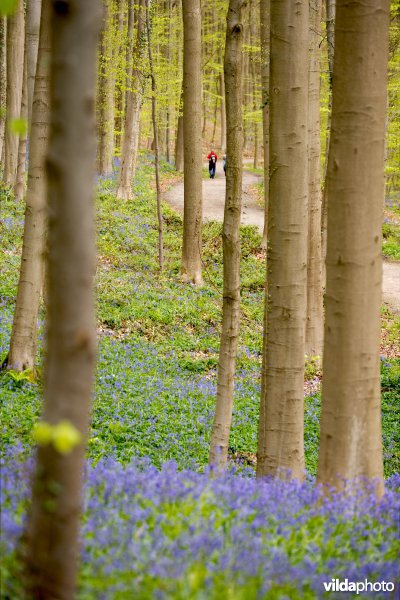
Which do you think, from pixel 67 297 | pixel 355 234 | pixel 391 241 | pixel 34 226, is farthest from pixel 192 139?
pixel 67 297

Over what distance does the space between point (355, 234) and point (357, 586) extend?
86.8 inches

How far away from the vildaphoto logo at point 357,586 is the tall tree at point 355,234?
3.82ft

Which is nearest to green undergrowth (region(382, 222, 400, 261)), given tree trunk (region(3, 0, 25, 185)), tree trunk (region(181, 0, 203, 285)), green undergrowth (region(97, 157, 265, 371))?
green undergrowth (region(97, 157, 265, 371))

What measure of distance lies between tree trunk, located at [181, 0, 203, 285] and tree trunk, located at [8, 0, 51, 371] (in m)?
8.12

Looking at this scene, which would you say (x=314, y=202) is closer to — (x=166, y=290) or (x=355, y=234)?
(x=166, y=290)

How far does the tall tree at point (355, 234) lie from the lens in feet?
14.3

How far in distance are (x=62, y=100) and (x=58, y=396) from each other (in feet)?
3.39

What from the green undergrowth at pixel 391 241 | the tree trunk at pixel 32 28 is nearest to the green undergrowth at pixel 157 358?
the tree trunk at pixel 32 28

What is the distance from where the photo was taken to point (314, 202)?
13.4m

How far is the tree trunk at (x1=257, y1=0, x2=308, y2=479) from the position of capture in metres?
5.51

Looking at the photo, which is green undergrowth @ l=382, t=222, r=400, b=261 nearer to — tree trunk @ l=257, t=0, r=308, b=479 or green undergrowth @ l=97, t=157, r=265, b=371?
green undergrowth @ l=97, t=157, r=265, b=371

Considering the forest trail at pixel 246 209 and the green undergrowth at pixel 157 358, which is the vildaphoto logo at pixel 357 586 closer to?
the green undergrowth at pixel 157 358

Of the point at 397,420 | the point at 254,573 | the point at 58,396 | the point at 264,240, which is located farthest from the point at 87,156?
the point at 264,240

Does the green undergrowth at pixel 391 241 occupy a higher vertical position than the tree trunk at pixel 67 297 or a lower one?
higher
